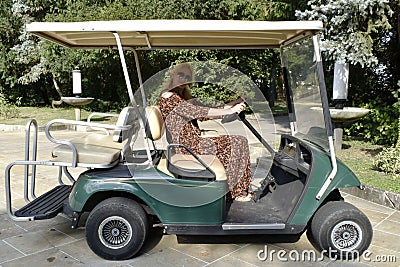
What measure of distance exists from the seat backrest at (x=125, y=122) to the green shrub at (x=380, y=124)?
17.5 ft

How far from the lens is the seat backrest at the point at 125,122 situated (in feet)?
9.11

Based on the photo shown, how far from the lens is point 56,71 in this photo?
1290cm

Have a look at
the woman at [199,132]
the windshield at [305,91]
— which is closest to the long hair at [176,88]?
the woman at [199,132]

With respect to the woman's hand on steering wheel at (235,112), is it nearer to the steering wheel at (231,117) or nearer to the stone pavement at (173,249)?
the steering wheel at (231,117)

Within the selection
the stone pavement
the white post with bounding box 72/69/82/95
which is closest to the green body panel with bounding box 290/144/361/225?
the stone pavement

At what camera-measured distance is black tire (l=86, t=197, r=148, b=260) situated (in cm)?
258

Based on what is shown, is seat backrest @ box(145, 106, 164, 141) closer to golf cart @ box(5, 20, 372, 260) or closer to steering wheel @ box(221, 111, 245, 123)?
golf cart @ box(5, 20, 372, 260)

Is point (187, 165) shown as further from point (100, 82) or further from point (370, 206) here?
point (100, 82)

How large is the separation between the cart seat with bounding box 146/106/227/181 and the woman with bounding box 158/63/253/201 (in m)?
0.12

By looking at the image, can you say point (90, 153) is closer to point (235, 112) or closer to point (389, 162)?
point (235, 112)

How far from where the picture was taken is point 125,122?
279 centimetres

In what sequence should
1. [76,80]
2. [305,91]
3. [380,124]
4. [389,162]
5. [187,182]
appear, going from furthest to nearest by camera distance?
[76,80] → [380,124] → [389,162] → [305,91] → [187,182]

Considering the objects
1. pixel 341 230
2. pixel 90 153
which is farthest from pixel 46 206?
pixel 341 230

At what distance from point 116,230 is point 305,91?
177 cm
